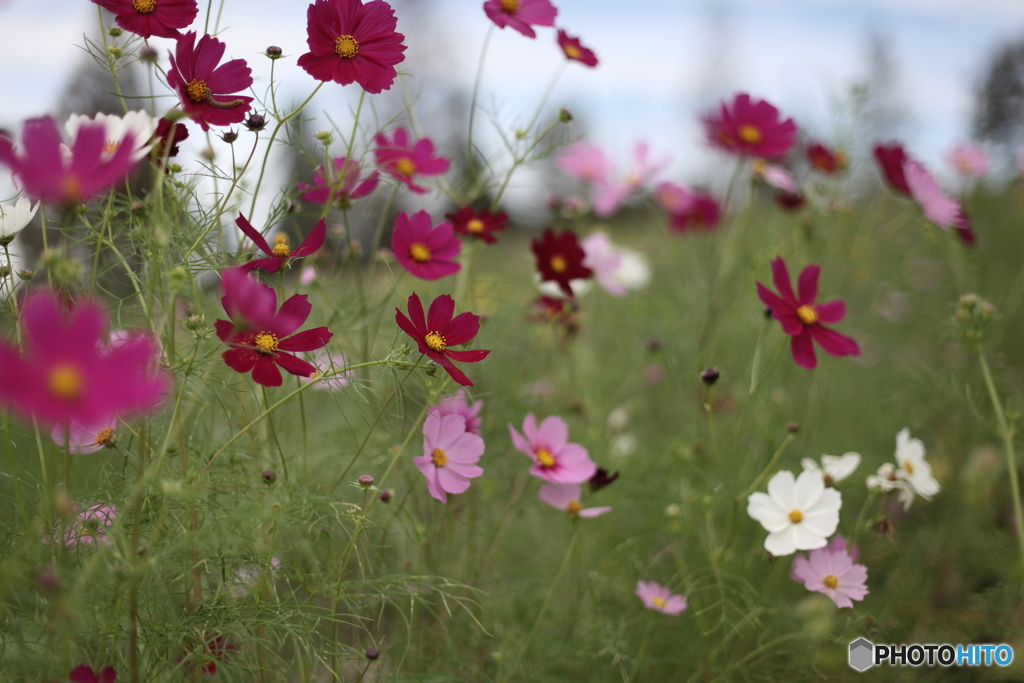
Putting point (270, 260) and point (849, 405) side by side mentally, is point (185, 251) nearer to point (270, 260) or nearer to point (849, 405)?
point (270, 260)

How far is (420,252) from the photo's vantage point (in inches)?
26.6

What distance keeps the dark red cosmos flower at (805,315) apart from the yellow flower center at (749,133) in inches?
14.4

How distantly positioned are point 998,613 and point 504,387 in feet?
2.84

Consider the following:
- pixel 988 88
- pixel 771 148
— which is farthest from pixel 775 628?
pixel 988 88

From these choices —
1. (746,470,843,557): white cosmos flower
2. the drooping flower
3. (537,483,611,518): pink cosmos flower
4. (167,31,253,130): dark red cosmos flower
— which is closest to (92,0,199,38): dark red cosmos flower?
(167,31,253,130): dark red cosmos flower

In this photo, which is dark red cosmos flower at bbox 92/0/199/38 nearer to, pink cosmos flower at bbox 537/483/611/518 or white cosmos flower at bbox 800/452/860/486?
pink cosmos flower at bbox 537/483/611/518

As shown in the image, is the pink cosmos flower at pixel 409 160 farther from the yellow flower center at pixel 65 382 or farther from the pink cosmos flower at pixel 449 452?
the yellow flower center at pixel 65 382

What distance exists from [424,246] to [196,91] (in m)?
0.24

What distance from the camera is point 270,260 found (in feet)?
1.76

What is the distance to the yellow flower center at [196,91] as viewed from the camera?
0.54 meters

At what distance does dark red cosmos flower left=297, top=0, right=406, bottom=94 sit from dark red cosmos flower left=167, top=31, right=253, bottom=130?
0.19 feet

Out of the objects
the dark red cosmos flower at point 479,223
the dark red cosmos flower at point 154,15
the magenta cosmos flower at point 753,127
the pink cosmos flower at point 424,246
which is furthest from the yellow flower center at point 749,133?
the dark red cosmos flower at point 154,15

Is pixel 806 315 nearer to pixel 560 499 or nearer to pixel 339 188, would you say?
pixel 560 499

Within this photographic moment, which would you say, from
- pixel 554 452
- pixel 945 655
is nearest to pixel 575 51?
pixel 554 452
